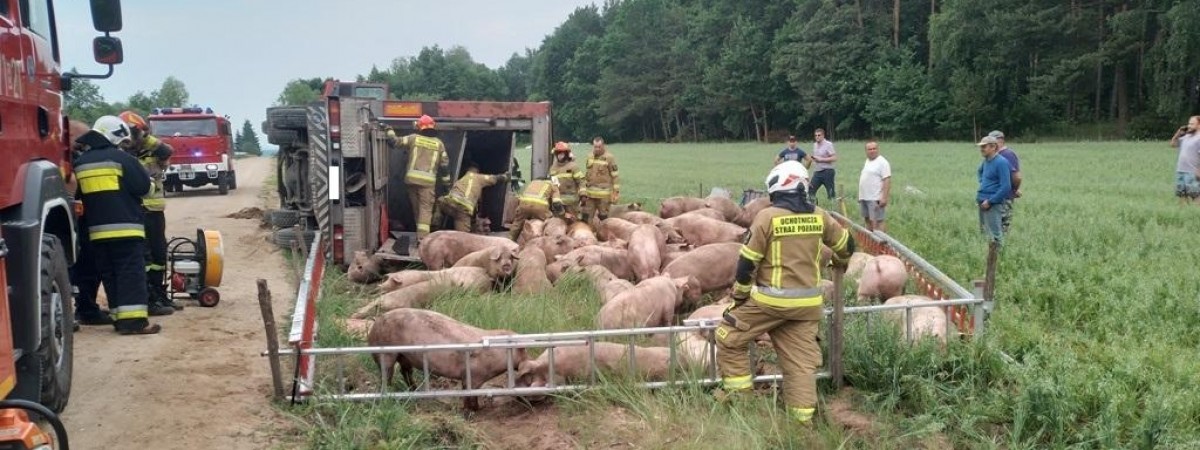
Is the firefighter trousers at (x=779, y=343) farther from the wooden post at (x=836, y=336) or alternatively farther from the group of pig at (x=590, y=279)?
the group of pig at (x=590, y=279)

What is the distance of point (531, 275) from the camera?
344 inches

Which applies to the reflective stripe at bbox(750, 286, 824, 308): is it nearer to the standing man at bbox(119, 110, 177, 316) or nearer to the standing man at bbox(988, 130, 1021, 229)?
the standing man at bbox(119, 110, 177, 316)

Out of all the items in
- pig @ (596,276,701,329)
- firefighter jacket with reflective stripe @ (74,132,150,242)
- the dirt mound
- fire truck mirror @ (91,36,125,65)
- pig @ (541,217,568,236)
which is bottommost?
the dirt mound

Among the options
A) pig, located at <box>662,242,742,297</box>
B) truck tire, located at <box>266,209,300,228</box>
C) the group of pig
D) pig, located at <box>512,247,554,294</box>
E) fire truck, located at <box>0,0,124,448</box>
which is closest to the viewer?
fire truck, located at <box>0,0,124,448</box>

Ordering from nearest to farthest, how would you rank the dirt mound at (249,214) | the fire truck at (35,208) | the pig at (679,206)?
the fire truck at (35,208)
the pig at (679,206)
the dirt mound at (249,214)

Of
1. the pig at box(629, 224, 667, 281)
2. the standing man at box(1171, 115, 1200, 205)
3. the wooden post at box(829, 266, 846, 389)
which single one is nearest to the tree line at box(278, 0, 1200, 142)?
the standing man at box(1171, 115, 1200, 205)

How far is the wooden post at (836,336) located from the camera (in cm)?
589

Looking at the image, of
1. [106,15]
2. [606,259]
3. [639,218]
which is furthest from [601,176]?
[106,15]

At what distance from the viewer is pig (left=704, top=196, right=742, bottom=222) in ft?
42.9

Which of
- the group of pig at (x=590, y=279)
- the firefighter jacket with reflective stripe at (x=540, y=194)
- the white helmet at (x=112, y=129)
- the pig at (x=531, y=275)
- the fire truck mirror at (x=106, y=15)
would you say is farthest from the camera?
the firefighter jacket with reflective stripe at (x=540, y=194)

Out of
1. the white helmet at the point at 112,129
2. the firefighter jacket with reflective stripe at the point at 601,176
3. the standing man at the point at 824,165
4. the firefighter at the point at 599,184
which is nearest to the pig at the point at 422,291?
the white helmet at the point at 112,129

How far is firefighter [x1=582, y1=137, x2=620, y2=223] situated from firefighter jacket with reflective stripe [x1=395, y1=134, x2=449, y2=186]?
231 centimetres

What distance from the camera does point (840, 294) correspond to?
19.4 feet

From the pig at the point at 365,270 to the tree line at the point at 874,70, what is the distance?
43034 millimetres
